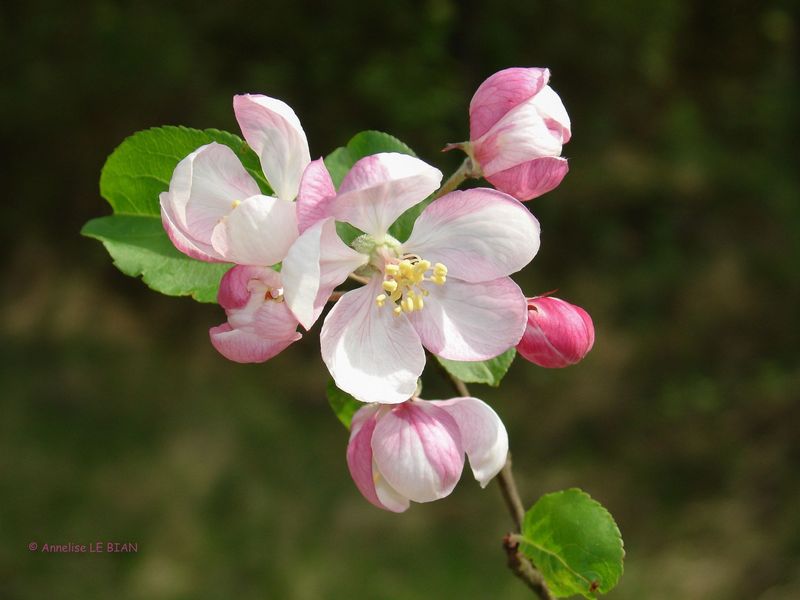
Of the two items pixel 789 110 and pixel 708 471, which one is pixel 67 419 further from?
pixel 789 110

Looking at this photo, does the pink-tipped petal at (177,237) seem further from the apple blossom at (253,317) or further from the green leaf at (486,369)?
the green leaf at (486,369)

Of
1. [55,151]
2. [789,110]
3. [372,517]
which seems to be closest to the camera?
[372,517]

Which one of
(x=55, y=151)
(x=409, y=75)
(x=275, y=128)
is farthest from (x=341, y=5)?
(x=275, y=128)

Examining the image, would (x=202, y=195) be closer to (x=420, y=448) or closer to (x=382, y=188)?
(x=382, y=188)

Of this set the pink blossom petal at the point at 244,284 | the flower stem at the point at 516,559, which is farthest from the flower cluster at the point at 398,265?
the flower stem at the point at 516,559

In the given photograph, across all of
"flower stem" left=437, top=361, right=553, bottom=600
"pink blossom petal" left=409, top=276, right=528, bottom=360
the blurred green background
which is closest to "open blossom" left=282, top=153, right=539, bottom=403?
"pink blossom petal" left=409, top=276, right=528, bottom=360

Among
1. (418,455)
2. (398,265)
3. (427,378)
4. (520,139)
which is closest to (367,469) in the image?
(418,455)

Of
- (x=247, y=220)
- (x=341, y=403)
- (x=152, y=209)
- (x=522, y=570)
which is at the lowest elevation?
(x=522, y=570)

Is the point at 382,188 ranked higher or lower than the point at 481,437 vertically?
higher
